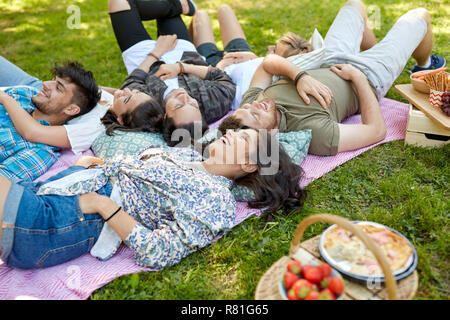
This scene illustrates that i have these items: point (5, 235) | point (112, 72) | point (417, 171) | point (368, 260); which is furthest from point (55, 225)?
point (112, 72)

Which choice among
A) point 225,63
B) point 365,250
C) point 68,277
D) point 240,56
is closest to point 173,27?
point 225,63

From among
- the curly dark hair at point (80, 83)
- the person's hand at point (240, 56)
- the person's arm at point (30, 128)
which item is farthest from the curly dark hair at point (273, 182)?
the person's hand at point (240, 56)

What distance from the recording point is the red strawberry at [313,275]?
1.88 m

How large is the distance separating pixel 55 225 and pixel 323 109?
2.49 metres

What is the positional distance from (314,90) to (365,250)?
1.90 metres

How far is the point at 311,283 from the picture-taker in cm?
188

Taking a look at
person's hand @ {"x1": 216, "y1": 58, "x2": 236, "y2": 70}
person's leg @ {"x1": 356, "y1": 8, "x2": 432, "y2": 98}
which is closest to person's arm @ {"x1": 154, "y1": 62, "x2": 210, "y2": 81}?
person's hand @ {"x1": 216, "y1": 58, "x2": 236, "y2": 70}

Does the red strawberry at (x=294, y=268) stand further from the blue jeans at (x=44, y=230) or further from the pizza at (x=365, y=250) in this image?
the blue jeans at (x=44, y=230)

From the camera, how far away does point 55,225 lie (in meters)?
2.57

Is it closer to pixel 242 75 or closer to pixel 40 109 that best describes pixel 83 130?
pixel 40 109

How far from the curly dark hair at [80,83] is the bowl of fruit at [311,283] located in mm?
3032

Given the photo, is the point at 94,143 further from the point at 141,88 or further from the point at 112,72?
the point at 112,72

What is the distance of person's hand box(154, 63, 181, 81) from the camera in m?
4.59

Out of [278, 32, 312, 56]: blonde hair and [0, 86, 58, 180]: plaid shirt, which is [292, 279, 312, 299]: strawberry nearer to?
[0, 86, 58, 180]: plaid shirt
